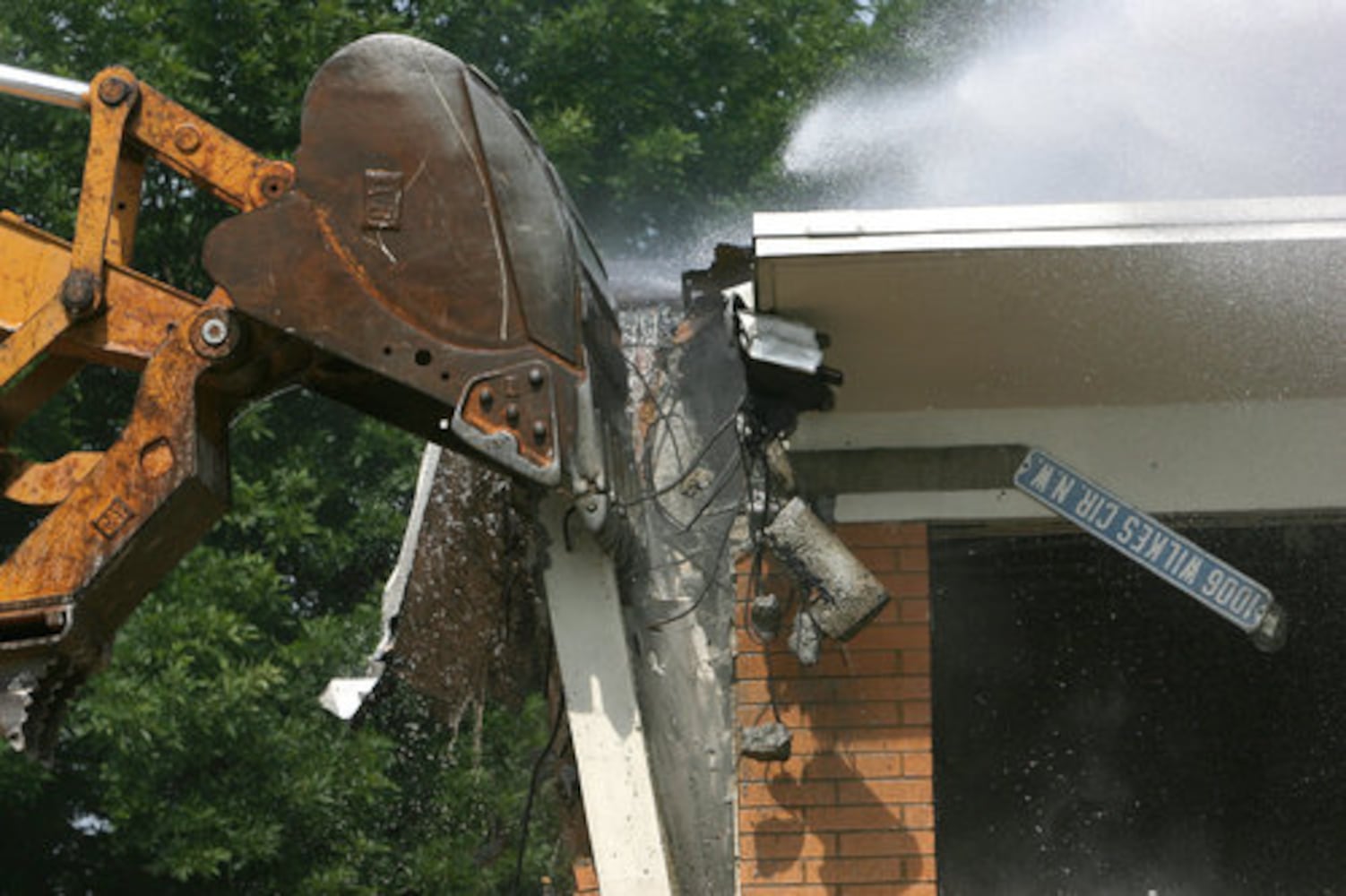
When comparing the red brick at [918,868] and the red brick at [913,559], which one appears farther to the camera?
the red brick at [913,559]

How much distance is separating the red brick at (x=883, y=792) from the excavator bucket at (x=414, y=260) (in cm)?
204

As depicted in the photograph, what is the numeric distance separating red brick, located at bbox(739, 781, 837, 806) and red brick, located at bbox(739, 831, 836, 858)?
0.10 m

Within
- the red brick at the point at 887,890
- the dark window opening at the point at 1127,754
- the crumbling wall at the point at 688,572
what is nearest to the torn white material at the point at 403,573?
the crumbling wall at the point at 688,572

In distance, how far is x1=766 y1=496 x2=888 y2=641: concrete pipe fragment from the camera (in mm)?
6457

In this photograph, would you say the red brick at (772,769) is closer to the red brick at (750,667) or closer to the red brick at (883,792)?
the red brick at (883,792)

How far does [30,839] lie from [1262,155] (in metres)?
11.9

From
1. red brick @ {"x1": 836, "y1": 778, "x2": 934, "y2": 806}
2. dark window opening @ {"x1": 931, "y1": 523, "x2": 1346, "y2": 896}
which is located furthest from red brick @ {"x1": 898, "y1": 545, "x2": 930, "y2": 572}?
dark window opening @ {"x1": 931, "y1": 523, "x2": 1346, "y2": 896}

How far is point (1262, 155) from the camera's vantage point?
286 inches

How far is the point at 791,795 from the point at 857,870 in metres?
0.32

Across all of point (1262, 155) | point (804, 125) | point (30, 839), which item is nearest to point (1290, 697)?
point (1262, 155)

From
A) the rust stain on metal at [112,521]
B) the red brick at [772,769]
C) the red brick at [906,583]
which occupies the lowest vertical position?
the red brick at [772,769]

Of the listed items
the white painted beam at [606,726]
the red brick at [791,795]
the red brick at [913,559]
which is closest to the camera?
the white painted beam at [606,726]

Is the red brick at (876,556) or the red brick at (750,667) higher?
the red brick at (876,556)

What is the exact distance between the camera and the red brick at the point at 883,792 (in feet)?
22.7
